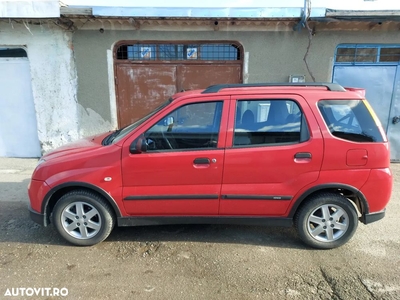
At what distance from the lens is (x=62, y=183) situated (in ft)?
9.80

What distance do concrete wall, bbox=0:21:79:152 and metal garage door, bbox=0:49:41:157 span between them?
23 cm

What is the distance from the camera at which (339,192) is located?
3105 mm

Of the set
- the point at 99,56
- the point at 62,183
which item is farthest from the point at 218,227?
the point at 99,56

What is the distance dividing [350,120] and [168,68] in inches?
181

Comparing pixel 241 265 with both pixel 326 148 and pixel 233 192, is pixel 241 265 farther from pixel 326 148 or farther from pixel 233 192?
pixel 326 148

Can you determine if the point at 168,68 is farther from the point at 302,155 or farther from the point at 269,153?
the point at 302,155

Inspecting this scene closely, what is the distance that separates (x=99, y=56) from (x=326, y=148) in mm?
5522

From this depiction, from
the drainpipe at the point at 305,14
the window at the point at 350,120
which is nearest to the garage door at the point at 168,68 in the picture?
the drainpipe at the point at 305,14

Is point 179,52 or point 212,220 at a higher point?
point 179,52

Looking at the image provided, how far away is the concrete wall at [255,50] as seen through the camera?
6270 mm

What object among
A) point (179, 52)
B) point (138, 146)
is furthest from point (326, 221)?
point (179, 52)

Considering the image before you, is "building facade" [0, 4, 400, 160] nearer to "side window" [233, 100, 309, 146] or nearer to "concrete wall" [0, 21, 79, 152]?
"concrete wall" [0, 21, 79, 152]

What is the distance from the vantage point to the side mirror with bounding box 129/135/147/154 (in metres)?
2.92

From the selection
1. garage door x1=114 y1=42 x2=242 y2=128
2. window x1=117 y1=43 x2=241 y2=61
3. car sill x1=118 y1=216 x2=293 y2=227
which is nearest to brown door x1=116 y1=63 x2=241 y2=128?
garage door x1=114 y1=42 x2=242 y2=128
